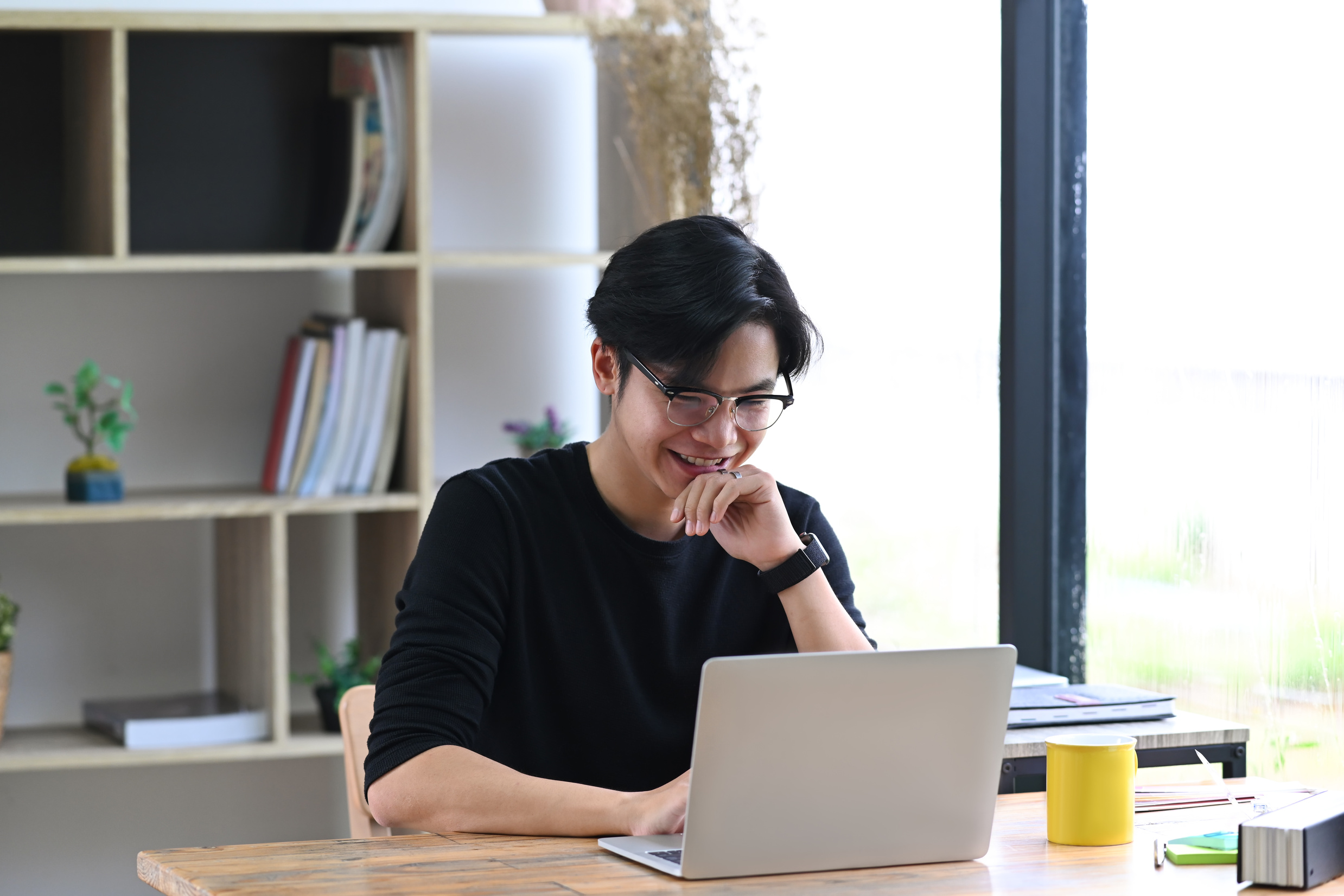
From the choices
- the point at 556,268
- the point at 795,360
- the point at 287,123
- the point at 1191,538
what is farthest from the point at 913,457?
the point at 287,123

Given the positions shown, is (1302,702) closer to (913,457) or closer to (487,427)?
(913,457)

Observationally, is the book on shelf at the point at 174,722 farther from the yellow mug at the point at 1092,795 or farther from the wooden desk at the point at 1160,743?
the yellow mug at the point at 1092,795

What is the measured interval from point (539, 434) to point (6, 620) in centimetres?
100

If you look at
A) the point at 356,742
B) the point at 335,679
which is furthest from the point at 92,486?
the point at 356,742

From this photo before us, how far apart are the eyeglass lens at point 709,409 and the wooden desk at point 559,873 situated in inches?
19.4

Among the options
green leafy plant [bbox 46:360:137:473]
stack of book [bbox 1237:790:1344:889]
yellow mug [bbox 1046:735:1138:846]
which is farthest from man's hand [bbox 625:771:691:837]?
green leafy plant [bbox 46:360:137:473]

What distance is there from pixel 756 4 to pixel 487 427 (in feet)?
3.42

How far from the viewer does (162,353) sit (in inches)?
117

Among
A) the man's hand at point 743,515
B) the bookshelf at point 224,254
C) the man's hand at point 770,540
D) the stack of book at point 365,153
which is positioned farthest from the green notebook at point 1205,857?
the stack of book at point 365,153

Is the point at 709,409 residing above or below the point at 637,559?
above

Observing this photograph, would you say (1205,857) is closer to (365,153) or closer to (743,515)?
(743,515)

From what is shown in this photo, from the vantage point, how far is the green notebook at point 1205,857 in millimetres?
1355

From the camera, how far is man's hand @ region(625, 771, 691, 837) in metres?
1.37

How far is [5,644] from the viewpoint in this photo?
105 inches
